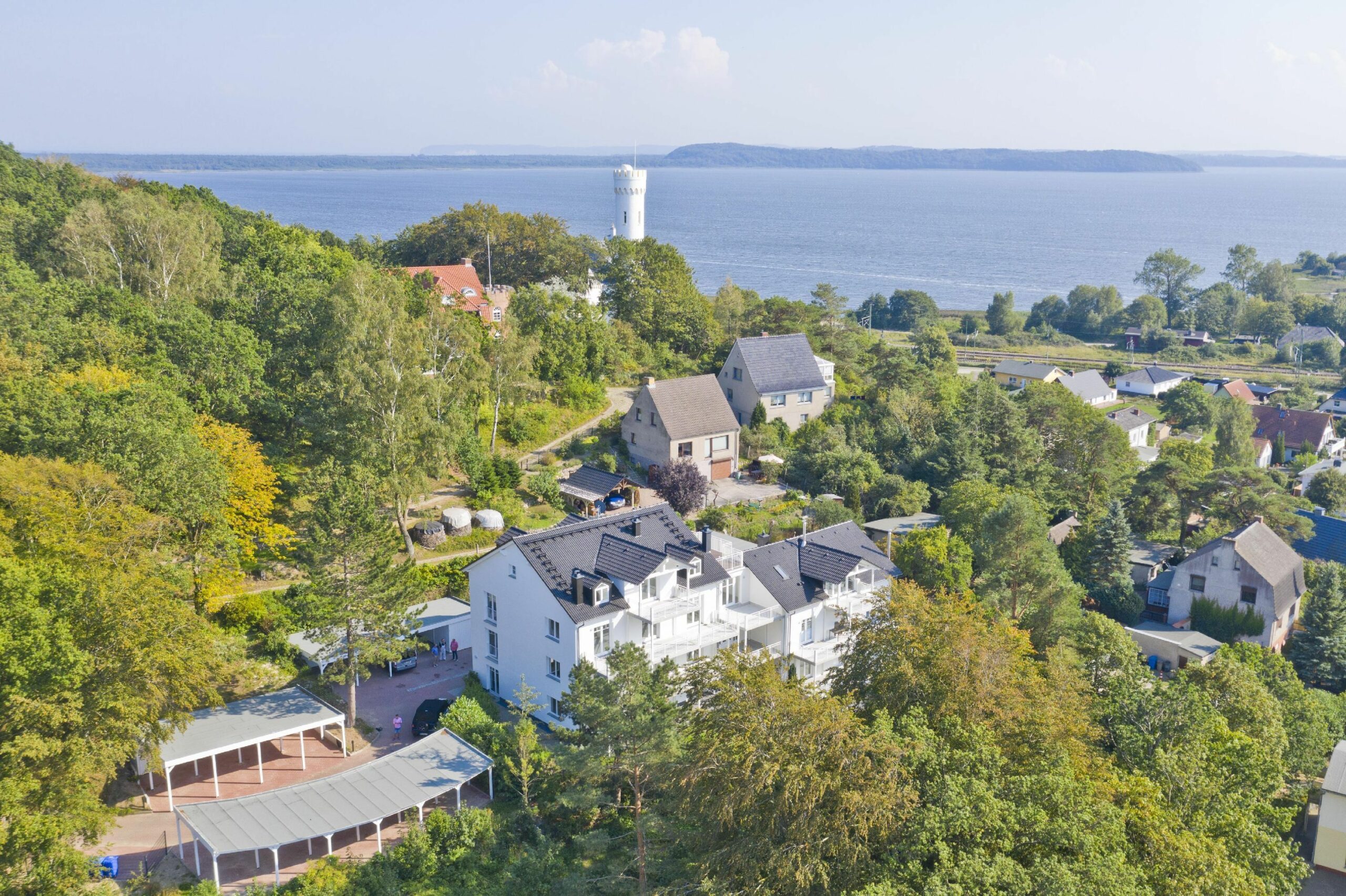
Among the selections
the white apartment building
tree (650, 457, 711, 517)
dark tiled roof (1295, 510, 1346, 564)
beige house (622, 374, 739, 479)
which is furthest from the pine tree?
beige house (622, 374, 739, 479)

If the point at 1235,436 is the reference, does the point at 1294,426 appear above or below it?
below

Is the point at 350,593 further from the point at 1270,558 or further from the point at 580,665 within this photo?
the point at 1270,558

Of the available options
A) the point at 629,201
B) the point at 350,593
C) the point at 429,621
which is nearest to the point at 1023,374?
the point at 629,201

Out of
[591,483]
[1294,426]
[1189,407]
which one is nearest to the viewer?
[591,483]

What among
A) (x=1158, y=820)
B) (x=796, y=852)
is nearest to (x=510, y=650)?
(x=796, y=852)

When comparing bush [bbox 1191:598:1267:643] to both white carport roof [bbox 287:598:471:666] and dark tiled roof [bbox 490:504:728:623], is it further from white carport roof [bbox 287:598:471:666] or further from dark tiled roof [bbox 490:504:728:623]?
white carport roof [bbox 287:598:471:666]

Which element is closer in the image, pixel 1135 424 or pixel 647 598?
pixel 647 598
